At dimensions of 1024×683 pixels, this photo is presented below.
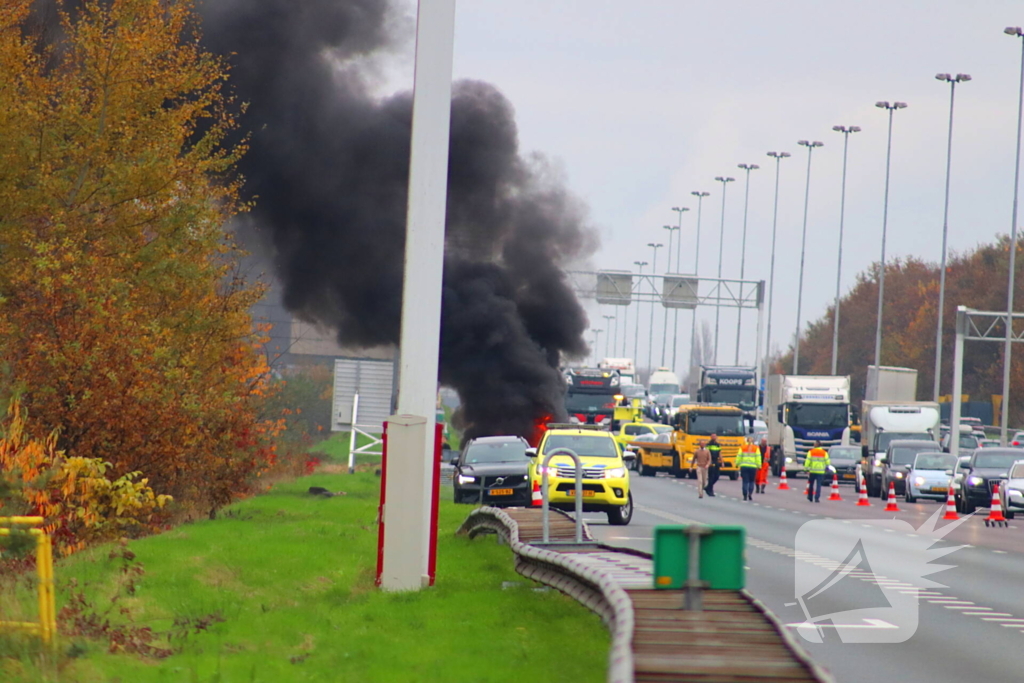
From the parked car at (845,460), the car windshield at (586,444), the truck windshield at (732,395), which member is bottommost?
the parked car at (845,460)

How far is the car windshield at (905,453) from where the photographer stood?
40250 millimetres

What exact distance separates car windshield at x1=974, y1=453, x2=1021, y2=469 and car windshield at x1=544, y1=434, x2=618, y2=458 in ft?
38.6

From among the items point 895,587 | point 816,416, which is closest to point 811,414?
point 816,416

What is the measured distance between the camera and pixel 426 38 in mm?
13852

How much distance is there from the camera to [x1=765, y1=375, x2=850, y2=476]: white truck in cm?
5403

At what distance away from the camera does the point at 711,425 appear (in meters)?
51.0

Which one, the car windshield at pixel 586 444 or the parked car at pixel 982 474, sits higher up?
Answer: the car windshield at pixel 586 444

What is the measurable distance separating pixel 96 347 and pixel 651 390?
81585mm

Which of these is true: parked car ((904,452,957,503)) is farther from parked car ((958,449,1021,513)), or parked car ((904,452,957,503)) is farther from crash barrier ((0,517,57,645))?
crash barrier ((0,517,57,645))

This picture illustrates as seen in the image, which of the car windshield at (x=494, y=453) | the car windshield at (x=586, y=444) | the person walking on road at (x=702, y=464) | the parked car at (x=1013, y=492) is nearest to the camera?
the car windshield at (x=586, y=444)

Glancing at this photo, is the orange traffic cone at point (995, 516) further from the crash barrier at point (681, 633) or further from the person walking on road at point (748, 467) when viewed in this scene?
the crash barrier at point (681, 633)

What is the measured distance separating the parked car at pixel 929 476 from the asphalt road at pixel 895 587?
4382 millimetres

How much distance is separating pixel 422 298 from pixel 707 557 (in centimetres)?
644

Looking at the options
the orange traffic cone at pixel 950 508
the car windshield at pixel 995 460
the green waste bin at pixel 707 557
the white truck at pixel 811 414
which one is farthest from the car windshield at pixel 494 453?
the white truck at pixel 811 414
